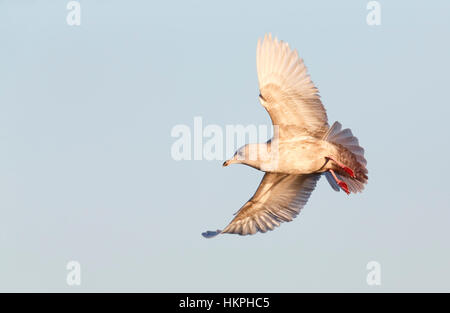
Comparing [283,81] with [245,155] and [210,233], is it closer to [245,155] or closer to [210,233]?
[245,155]

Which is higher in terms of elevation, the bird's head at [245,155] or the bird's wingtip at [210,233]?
the bird's head at [245,155]

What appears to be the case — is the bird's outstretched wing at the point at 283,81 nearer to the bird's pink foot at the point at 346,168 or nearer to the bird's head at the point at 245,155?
the bird's head at the point at 245,155

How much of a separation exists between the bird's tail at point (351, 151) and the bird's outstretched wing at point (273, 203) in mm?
823

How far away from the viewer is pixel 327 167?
1670 cm

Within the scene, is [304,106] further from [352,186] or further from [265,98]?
[352,186]

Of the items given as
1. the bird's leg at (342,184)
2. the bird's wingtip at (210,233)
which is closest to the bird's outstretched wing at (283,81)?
the bird's leg at (342,184)

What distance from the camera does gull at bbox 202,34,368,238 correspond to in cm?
1606

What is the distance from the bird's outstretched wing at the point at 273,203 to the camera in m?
17.4

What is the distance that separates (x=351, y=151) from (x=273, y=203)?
1.85 metres

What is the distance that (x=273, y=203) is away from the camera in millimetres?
17562

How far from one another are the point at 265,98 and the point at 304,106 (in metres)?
0.67

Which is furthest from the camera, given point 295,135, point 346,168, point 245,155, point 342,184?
point 342,184

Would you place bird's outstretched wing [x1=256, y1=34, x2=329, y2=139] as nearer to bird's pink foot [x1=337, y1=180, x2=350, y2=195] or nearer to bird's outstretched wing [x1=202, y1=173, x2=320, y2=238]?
bird's pink foot [x1=337, y1=180, x2=350, y2=195]

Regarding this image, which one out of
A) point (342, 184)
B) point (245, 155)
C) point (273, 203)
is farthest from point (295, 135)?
Answer: point (273, 203)
